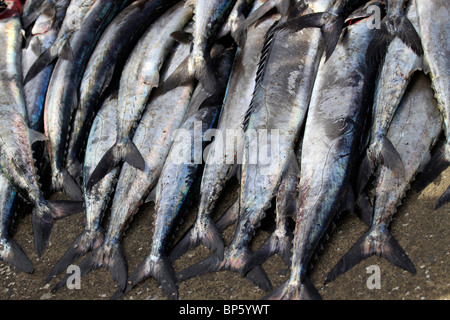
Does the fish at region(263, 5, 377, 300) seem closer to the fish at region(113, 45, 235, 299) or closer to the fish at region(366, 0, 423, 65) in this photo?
the fish at region(366, 0, 423, 65)

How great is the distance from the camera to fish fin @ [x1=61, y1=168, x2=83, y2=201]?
3.62 metres

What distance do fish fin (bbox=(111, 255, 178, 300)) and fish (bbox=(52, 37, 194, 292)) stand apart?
0.16 ft

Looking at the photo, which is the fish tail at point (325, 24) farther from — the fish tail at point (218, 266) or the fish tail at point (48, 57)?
the fish tail at point (48, 57)

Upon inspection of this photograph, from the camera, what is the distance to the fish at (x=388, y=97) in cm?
292

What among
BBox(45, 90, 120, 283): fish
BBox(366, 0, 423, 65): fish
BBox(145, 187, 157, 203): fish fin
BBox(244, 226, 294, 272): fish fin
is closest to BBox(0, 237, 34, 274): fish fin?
BBox(45, 90, 120, 283): fish

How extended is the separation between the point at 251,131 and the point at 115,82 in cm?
156

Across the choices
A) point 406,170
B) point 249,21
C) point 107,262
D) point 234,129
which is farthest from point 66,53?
point 406,170

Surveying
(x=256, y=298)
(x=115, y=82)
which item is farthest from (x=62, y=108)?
(x=256, y=298)

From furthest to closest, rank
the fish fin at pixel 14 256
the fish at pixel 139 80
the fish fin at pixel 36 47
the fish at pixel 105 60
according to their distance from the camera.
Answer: the fish fin at pixel 36 47, the fish at pixel 105 60, the fish at pixel 139 80, the fish fin at pixel 14 256

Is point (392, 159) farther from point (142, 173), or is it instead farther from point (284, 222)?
point (142, 173)

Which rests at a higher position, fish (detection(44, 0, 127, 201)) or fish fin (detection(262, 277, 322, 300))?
fish (detection(44, 0, 127, 201))

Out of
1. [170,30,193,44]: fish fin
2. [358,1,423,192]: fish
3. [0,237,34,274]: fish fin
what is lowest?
[0,237,34,274]: fish fin

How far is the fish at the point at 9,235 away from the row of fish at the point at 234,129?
0.01 m

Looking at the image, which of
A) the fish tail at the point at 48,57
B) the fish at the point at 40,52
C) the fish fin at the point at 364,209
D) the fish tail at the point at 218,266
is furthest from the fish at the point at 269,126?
the fish at the point at 40,52
